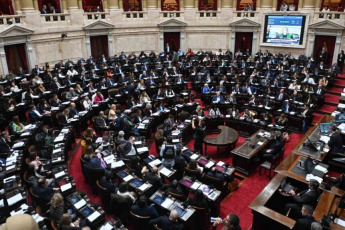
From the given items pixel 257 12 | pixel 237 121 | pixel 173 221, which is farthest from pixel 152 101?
pixel 257 12

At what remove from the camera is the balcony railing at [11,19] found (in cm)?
1658

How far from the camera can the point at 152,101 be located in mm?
14516

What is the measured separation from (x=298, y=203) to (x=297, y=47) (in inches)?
680

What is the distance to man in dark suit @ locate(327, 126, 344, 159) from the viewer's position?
29.8 ft

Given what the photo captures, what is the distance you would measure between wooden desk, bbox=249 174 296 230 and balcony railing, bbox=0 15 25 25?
16674 millimetres

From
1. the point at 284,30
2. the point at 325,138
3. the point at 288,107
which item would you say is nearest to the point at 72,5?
the point at 284,30

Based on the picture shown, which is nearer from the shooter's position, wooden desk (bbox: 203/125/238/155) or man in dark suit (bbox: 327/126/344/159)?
man in dark suit (bbox: 327/126/344/159)

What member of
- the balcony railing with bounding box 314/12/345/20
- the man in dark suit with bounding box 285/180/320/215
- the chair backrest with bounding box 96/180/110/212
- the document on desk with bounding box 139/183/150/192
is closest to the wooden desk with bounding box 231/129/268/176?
the man in dark suit with bounding box 285/180/320/215

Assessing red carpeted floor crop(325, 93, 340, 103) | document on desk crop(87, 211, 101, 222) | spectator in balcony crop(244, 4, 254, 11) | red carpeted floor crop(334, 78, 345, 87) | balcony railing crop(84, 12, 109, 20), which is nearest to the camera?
document on desk crop(87, 211, 101, 222)

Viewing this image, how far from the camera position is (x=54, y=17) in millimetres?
19406

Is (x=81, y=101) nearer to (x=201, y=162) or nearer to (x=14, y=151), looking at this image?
(x=14, y=151)

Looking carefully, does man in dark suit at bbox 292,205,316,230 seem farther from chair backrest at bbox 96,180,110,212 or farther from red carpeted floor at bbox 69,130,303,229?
chair backrest at bbox 96,180,110,212

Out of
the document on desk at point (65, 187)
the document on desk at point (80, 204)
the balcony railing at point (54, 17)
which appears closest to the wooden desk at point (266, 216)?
the document on desk at point (80, 204)

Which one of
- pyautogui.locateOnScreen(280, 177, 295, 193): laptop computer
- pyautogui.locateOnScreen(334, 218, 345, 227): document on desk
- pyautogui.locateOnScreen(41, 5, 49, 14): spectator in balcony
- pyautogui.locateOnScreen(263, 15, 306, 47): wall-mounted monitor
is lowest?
pyautogui.locateOnScreen(280, 177, 295, 193): laptop computer
